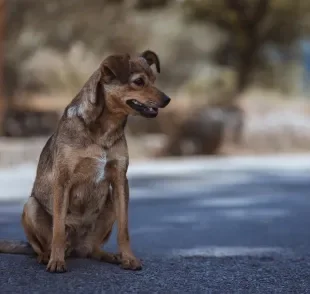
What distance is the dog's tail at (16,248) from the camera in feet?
21.9

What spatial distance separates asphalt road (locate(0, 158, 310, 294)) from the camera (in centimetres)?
577

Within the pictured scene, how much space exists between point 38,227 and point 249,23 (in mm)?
21184

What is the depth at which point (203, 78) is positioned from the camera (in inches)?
1058

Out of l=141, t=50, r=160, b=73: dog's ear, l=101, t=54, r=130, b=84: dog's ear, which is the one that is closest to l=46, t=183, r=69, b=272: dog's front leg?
l=101, t=54, r=130, b=84: dog's ear

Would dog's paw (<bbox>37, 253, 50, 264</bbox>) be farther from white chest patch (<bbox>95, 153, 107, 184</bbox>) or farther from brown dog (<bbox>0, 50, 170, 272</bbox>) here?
white chest patch (<bbox>95, 153, 107, 184</bbox>)

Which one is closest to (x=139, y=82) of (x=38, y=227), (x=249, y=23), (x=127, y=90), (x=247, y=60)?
(x=127, y=90)

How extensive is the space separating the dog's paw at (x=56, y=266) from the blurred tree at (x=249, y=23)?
2069cm

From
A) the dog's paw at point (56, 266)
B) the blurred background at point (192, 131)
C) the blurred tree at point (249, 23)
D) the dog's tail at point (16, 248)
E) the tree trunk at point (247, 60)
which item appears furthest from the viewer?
the tree trunk at point (247, 60)

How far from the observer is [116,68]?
611 centimetres

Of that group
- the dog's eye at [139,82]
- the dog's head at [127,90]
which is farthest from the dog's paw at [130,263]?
the dog's eye at [139,82]

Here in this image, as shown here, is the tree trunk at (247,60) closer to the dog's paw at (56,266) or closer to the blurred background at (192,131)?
the blurred background at (192,131)

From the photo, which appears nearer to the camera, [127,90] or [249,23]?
[127,90]

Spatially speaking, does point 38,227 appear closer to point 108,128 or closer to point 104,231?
point 104,231

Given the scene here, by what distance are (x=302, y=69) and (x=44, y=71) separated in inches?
377
